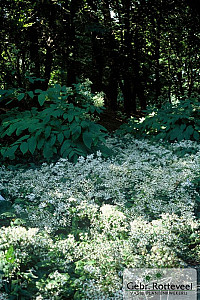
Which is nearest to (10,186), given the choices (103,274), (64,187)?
(64,187)

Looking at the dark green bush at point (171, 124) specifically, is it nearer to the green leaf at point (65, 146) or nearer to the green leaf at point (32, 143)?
the green leaf at point (65, 146)

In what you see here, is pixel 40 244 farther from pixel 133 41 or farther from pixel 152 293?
pixel 133 41

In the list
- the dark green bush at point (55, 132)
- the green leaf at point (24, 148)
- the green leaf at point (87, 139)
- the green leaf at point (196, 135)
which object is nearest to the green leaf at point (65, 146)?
the dark green bush at point (55, 132)

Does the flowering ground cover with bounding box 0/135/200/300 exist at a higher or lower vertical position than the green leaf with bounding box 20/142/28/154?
lower

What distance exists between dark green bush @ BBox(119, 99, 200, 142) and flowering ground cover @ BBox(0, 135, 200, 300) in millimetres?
1434

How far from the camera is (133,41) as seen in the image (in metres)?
11.5

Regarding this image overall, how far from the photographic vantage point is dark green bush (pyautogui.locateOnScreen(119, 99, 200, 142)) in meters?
6.23

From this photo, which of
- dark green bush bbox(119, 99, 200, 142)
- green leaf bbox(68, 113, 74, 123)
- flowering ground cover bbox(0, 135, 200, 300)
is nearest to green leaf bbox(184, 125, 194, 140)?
dark green bush bbox(119, 99, 200, 142)

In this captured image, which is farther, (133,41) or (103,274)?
(133,41)

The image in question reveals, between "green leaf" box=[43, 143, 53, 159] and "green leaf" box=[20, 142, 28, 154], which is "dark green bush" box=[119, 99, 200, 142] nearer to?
"green leaf" box=[43, 143, 53, 159]

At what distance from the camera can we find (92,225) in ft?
9.64

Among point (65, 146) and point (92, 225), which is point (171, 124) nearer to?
point (65, 146)

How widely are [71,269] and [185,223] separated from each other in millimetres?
1129

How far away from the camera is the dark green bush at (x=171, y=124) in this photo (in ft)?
20.4
